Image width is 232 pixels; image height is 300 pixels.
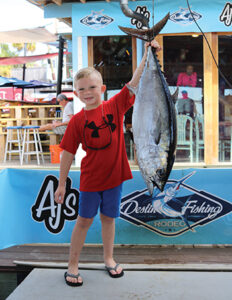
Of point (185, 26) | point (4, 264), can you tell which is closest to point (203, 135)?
point (185, 26)

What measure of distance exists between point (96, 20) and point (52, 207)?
162 inches

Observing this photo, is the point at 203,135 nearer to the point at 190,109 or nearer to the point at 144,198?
the point at 190,109

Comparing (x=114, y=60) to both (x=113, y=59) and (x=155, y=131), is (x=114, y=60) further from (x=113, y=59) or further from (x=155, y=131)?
(x=155, y=131)

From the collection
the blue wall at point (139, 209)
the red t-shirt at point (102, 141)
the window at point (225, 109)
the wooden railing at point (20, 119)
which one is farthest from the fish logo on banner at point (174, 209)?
the wooden railing at point (20, 119)

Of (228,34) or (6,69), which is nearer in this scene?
(228,34)

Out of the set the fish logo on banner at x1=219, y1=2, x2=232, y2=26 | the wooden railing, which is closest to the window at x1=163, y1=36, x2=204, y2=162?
the fish logo on banner at x1=219, y1=2, x2=232, y2=26

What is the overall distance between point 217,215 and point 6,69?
45744 mm

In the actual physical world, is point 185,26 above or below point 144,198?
above

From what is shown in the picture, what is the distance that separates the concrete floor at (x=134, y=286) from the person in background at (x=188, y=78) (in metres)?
4.40

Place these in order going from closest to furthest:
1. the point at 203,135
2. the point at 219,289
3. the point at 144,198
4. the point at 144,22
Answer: the point at 144,22
the point at 219,289
the point at 144,198
the point at 203,135

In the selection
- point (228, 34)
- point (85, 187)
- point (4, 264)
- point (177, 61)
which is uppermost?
point (228, 34)

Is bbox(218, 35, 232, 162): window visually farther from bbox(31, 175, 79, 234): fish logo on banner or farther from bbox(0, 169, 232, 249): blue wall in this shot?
bbox(31, 175, 79, 234): fish logo on banner

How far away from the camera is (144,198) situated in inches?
120

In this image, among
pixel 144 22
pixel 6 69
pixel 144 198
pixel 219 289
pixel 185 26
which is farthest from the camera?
pixel 6 69
